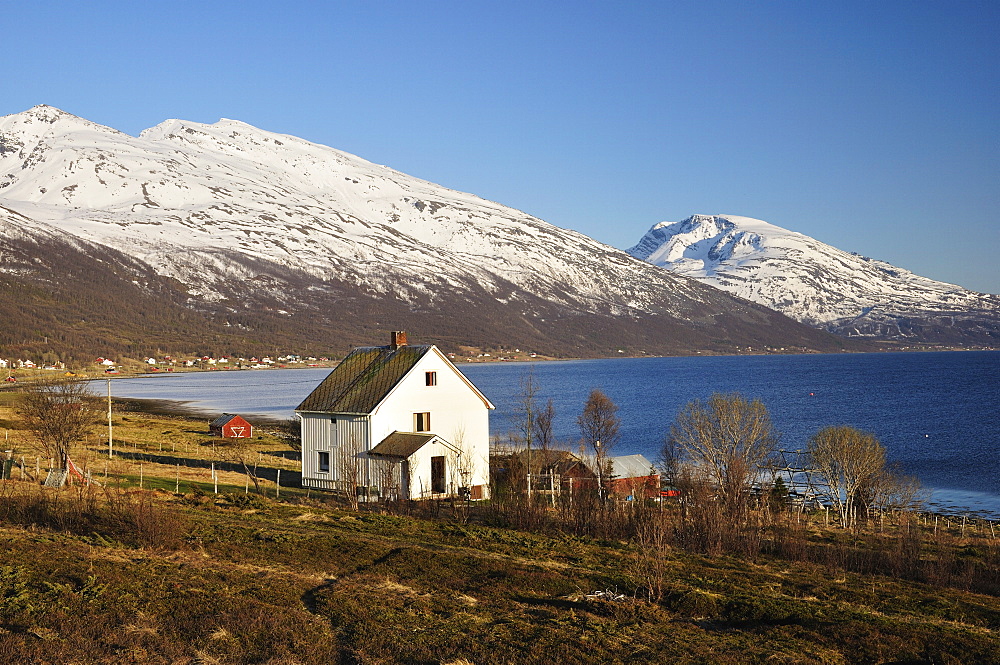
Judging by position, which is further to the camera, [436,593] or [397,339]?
[397,339]

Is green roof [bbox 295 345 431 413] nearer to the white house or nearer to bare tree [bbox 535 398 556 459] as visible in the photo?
the white house

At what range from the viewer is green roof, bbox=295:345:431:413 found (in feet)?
136


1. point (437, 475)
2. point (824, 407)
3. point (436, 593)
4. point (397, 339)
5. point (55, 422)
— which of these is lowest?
point (436, 593)

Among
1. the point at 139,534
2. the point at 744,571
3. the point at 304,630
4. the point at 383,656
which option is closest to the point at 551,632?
the point at 383,656

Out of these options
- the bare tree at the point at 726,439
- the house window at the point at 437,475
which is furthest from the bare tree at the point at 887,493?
the house window at the point at 437,475

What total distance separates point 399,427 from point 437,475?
2.77 metres

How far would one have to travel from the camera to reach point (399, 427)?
41688mm

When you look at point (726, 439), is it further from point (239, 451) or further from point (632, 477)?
point (239, 451)

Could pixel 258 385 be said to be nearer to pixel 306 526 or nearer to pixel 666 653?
pixel 306 526

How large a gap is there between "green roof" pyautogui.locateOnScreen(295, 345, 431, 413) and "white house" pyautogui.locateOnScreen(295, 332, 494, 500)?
5cm

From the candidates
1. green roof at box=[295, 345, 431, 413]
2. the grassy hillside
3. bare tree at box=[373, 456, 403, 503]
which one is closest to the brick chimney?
green roof at box=[295, 345, 431, 413]

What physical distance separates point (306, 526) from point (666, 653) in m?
15.2

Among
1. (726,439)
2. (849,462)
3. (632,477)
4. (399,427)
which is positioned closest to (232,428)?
(399,427)

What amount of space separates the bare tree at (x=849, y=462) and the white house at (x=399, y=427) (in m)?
18.1
